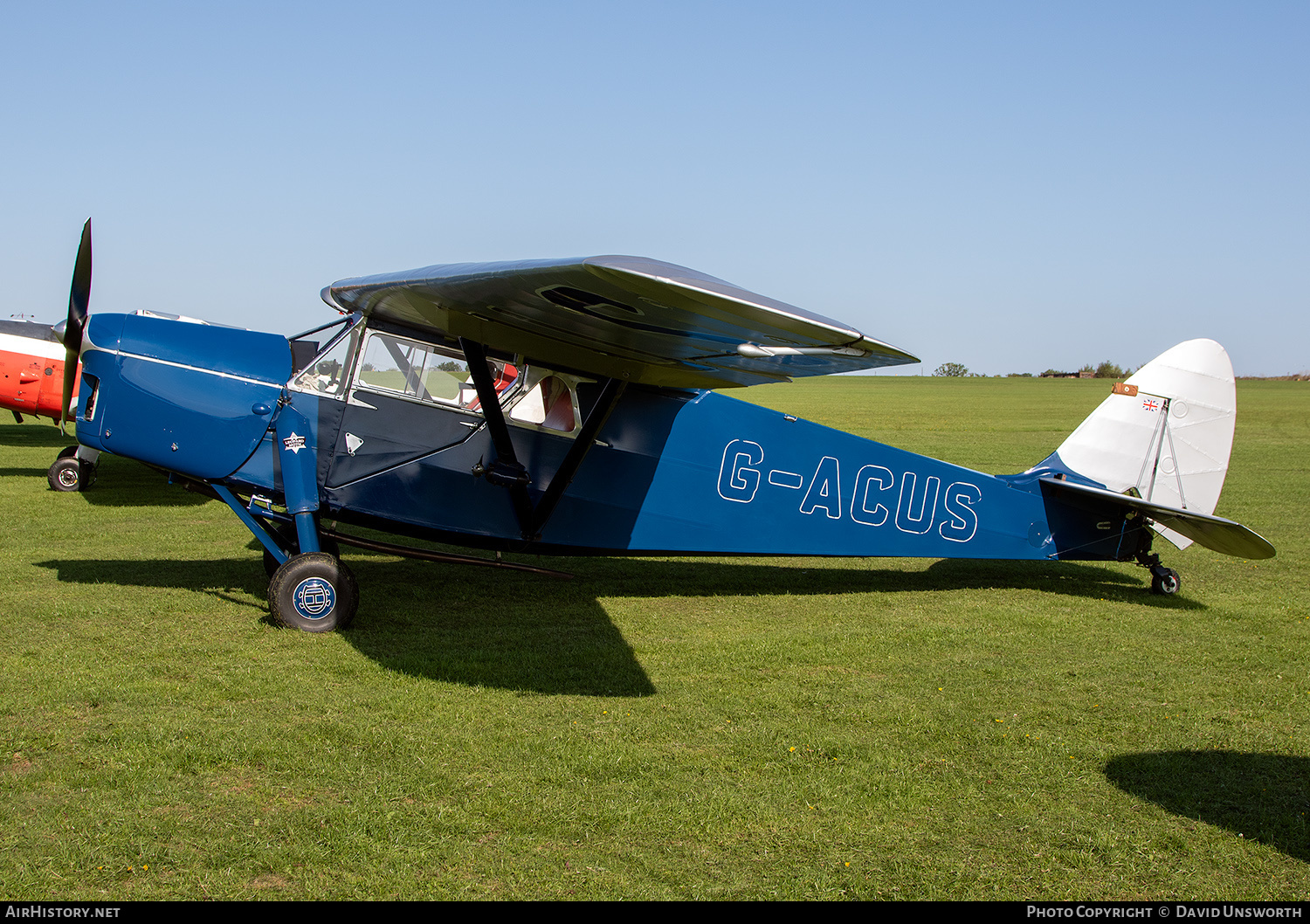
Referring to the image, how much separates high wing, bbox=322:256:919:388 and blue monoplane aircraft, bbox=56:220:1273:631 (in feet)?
0.10

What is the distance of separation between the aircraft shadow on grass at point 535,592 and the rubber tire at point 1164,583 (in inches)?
4.0

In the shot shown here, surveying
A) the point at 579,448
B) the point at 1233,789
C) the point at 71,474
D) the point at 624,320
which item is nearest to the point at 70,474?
the point at 71,474

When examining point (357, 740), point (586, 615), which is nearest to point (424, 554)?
point (586, 615)

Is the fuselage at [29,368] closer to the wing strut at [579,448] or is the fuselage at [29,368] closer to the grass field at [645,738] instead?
the grass field at [645,738]

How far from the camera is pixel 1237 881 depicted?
11.9 feet

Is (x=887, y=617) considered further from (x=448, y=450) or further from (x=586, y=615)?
(x=448, y=450)

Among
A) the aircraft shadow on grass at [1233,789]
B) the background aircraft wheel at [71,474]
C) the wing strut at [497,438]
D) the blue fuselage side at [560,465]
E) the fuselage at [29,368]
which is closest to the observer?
the aircraft shadow on grass at [1233,789]

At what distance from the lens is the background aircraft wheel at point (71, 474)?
1380cm

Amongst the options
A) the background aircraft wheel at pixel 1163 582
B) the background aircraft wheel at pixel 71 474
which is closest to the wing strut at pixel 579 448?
the background aircraft wheel at pixel 1163 582

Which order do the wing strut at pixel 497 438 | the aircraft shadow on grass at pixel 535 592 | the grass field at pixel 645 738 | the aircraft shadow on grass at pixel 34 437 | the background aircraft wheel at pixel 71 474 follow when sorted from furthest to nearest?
Answer: the aircraft shadow on grass at pixel 34 437
the background aircraft wheel at pixel 71 474
the wing strut at pixel 497 438
the aircraft shadow on grass at pixel 535 592
the grass field at pixel 645 738

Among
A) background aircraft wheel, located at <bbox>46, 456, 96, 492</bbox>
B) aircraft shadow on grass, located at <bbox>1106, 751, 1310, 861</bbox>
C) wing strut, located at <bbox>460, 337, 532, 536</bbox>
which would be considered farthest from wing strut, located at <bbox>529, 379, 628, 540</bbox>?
background aircraft wheel, located at <bbox>46, 456, 96, 492</bbox>

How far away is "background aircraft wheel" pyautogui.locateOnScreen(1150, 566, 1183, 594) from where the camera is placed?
28.6 feet

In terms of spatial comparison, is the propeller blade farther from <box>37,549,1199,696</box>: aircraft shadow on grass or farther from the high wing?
<box>37,549,1199,696</box>: aircraft shadow on grass
